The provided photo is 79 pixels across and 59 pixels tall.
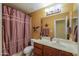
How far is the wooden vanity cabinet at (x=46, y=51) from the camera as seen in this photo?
4.83 ft

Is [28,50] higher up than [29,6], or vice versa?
[29,6]

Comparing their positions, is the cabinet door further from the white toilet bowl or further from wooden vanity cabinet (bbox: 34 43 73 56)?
the white toilet bowl

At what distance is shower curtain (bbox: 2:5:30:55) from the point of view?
1.48 m

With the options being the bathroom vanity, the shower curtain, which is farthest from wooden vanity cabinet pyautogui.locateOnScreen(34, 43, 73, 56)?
the shower curtain

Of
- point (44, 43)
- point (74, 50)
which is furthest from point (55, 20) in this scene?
point (74, 50)

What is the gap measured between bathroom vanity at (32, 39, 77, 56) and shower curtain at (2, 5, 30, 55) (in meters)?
0.16

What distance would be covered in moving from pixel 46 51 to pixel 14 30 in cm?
51

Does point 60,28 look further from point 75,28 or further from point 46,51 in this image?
point 46,51

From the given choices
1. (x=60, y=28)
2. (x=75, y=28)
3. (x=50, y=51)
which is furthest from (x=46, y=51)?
(x=75, y=28)

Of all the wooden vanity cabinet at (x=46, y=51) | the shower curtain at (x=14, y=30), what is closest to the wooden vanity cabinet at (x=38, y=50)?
the wooden vanity cabinet at (x=46, y=51)

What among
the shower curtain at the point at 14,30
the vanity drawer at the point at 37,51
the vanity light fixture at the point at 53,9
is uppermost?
the vanity light fixture at the point at 53,9

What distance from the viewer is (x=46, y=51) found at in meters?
1.54

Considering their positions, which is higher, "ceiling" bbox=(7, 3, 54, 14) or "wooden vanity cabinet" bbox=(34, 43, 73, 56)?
"ceiling" bbox=(7, 3, 54, 14)

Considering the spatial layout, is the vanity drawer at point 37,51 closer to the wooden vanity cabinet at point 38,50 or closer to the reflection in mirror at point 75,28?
the wooden vanity cabinet at point 38,50
